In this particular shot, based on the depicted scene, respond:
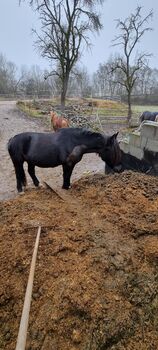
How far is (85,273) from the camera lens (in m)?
3.08

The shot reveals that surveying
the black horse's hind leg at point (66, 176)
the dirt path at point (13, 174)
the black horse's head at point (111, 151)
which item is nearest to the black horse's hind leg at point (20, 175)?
the dirt path at point (13, 174)

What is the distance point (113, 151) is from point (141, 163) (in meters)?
1.81

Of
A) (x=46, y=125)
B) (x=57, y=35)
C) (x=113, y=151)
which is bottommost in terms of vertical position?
(x=46, y=125)

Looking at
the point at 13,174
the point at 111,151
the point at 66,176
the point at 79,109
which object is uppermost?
the point at 111,151

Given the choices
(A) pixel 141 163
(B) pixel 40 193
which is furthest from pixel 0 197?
(A) pixel 141 163

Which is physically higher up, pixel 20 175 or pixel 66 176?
pixel 66 176

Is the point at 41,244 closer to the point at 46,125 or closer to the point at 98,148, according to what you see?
the point at 98,148

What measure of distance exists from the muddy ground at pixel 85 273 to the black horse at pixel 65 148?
4.46 feet

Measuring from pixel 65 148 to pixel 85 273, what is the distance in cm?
324

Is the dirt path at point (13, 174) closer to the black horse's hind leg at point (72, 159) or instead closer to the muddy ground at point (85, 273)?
the black horse's hind leg at point (72, 159)

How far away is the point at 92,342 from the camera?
2566 mm

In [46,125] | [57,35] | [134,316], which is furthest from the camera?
[57,35]

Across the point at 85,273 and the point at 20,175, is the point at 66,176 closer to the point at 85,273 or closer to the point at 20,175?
the point at 20,175

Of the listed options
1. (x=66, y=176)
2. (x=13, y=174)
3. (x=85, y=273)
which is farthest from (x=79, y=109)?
(x=85, y=273)
